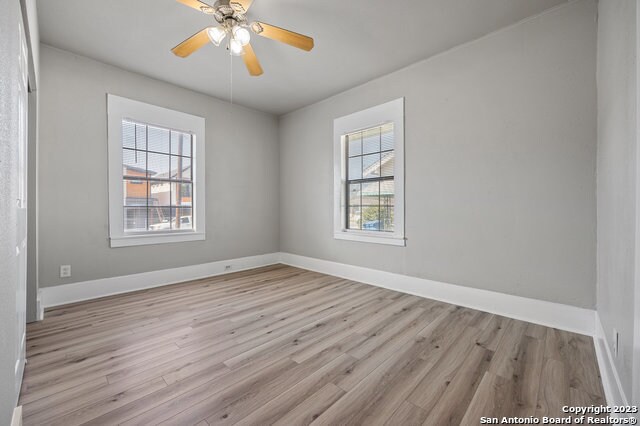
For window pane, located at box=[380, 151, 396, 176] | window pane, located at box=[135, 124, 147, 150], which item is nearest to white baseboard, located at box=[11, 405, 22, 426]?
window pane, located at box=[135, 124, 147, 150]

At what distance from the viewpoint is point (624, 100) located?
4.68 feet

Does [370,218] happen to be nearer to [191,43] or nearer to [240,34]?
[240,34]

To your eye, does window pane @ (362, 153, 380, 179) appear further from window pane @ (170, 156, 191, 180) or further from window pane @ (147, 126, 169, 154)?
window pane @ (147, 126, 169, 154)

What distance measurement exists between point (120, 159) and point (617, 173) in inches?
179

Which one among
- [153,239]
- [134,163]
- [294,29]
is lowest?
[153,239]

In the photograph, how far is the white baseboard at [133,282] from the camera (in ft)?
9.72

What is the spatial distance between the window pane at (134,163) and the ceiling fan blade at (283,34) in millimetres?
2363

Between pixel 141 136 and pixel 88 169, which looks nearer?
pixel 88 169

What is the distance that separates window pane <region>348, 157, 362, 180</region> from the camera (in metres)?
4.08

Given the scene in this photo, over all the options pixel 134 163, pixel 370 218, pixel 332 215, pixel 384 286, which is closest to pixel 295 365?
pixel 384 286

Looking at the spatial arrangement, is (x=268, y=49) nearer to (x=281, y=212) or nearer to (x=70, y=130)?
(x=70, y=130)

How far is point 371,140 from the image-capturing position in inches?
154

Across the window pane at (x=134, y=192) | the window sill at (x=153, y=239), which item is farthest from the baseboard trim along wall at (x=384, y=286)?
the window pane at (x=134, y=192)

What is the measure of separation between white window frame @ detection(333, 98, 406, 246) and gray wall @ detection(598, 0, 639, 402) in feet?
5.79
